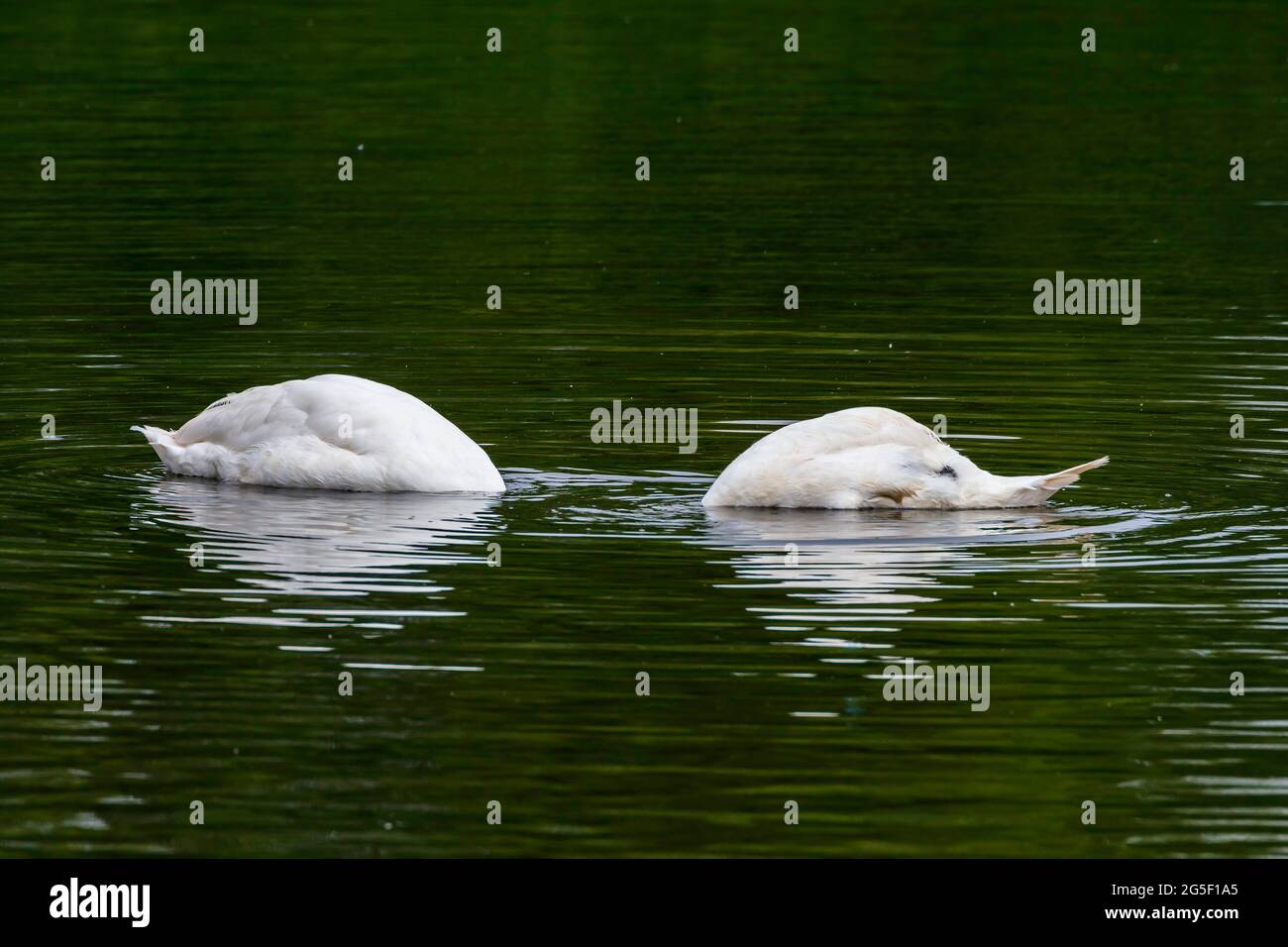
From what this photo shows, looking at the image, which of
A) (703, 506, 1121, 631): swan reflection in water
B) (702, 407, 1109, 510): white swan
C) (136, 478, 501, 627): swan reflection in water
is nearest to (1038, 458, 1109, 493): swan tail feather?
(702, 407, 1109, 510): white swan

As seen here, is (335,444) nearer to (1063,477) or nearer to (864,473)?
(864,473)

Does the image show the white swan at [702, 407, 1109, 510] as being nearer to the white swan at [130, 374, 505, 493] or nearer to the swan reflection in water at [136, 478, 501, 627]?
the swan reflection in water at [136, 478, 501, 627]

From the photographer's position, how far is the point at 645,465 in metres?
17.5

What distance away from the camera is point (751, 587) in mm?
13977

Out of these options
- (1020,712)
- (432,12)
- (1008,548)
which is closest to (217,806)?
(1020,712)

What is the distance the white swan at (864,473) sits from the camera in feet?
51.8

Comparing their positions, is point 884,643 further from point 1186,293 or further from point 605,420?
point 1186,293

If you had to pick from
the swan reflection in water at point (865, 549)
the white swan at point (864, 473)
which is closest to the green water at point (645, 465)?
the swan reflection in water at point (865, 549)

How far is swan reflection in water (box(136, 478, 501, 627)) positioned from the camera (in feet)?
45.5

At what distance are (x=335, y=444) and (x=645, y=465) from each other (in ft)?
6.69
